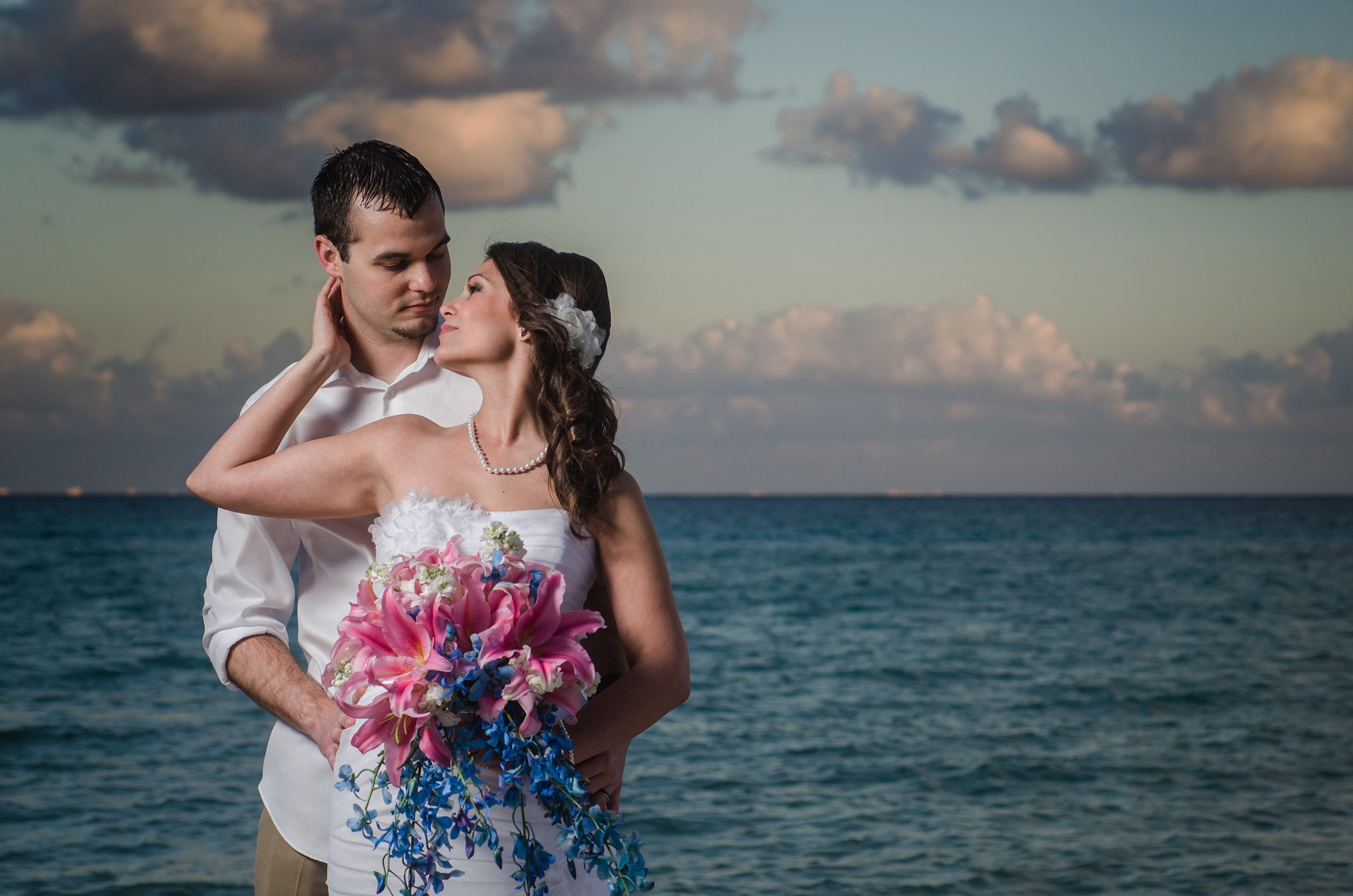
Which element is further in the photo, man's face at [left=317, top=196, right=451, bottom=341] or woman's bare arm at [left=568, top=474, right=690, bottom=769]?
man's face at [left=317, top=196, right=451, bottom=341]

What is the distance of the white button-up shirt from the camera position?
9.62 ft

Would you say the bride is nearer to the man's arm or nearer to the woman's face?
the woman's face

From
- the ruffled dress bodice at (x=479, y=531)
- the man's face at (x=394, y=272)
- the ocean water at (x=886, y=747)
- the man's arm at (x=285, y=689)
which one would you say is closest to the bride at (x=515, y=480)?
the ruffled dress bodice at (x=479, y=531)

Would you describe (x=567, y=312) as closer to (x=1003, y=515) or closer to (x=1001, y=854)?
(x=1001, y=854)

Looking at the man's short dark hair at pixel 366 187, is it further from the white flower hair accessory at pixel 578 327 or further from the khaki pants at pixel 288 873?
the khaki pants at pixel 288 873

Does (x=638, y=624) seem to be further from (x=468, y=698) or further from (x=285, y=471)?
(x=285, y=471)

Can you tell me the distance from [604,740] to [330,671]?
612 mm

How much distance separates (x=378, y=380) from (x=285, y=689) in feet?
2.94

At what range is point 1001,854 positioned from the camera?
896 centimetres

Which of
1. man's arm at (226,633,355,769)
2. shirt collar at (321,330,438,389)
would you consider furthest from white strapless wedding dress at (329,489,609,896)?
shirt collar at (321,330,438,389)

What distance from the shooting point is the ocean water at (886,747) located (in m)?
8.67

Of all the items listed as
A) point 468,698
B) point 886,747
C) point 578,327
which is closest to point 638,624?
point 468,698

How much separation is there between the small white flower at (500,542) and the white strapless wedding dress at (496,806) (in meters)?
0.18

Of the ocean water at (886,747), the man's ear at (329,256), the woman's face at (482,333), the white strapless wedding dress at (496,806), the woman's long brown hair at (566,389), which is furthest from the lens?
the ocean water at (886,747)
